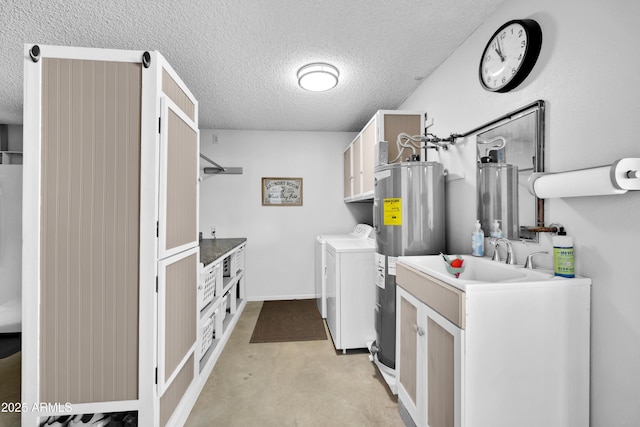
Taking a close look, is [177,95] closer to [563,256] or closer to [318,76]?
[318,76]

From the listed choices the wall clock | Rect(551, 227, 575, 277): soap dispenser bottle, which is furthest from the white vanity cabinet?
the wall clock

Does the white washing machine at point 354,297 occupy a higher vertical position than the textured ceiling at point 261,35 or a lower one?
lower

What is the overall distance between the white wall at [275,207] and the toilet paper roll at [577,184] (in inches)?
108

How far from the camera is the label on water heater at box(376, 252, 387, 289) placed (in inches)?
76.7

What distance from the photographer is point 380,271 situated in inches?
78.5

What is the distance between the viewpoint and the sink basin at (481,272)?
3.47 ft

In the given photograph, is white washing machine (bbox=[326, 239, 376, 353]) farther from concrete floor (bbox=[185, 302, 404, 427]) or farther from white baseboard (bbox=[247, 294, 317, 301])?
white baseboard (bbox=[247, 294, 317, 301])

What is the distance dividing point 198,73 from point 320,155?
6.34 feet

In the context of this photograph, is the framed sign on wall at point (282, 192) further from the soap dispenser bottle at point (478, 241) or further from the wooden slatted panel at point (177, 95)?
the soap dispenser bottle at point (478, 241)

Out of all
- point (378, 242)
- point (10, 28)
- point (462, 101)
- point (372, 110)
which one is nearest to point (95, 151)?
point (10, 28)

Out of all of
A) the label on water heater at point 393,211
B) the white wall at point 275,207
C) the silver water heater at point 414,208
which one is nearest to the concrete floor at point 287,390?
the silver water heater at point 414,208

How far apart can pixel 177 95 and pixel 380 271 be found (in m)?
1.82

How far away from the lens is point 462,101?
180 centimetres

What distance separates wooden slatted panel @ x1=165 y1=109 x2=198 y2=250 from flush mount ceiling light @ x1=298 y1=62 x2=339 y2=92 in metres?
1.01
